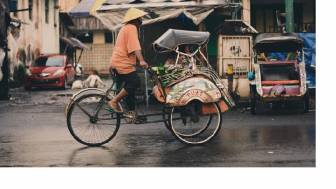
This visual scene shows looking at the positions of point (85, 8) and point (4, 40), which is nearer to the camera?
point (4, 40)

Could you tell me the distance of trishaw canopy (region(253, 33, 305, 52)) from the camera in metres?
14.8

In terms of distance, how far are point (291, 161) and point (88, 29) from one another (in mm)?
44204

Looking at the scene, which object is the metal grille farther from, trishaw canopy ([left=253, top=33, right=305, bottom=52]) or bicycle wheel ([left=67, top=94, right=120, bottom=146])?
bicycle wheel ([left=67, top=94, right=120, bottom=146])

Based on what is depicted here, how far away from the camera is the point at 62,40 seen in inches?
1703

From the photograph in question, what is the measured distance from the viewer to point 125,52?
8953 millimetres

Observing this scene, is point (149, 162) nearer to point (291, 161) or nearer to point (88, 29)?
point (291, 161)

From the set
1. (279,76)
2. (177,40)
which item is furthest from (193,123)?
(279,76)

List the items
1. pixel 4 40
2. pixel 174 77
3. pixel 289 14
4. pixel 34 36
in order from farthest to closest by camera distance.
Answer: pixel 34 36
pixel 4 40
pixel 289 14
pixel 174 77

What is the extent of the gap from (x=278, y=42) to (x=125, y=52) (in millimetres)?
6838

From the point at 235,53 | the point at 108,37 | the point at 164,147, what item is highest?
the point at 108,37

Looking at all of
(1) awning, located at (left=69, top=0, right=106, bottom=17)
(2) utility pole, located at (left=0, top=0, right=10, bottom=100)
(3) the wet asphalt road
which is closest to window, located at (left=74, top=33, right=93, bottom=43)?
(1) awning, located at (left=69, top=0, right=106, bottom=17)

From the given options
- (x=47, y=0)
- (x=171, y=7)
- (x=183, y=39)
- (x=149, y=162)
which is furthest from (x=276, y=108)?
(x=47, y=0)

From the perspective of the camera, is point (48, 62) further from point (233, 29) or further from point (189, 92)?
point (189, 92)
